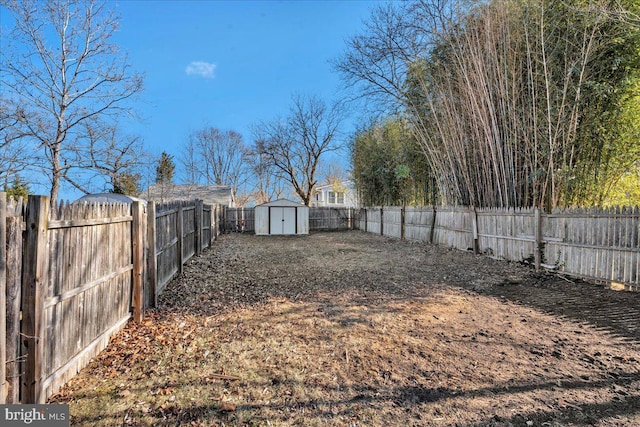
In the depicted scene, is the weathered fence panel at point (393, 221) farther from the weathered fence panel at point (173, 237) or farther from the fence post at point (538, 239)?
the weathered fence panel at point (173, 237)

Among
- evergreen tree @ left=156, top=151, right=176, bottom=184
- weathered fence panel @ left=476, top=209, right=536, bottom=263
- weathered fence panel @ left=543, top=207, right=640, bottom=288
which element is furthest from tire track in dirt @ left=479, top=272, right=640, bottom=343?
evergreen tree @ left=156, top=151, right=176, bottom=184

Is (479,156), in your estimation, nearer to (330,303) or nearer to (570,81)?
(570,81)

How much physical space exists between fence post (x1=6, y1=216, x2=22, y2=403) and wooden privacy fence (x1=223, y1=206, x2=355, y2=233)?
15385 mm

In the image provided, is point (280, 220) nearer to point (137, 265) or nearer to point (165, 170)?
point (165, 170)

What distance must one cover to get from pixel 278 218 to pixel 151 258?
12.3 metres

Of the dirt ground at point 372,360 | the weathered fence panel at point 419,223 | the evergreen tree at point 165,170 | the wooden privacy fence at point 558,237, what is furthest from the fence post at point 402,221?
the evergreen tree at point 165,170

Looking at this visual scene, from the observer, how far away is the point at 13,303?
1.67 metres

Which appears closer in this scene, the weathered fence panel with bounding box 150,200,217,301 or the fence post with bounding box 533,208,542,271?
the weathered fence panel with bounding box 150,200,217,301

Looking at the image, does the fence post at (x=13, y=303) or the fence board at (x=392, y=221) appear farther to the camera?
the fence board at (x=392, y=221)

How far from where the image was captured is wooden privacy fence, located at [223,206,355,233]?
56.1ft

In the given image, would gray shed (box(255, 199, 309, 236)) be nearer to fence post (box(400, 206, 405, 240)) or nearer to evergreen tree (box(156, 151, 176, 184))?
fence post (box(400, 206, 405, 240))

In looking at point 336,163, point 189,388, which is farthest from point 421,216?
point 336,163

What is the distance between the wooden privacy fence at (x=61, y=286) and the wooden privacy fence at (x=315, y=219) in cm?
1381

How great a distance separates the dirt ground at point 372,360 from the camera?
6.11ft
